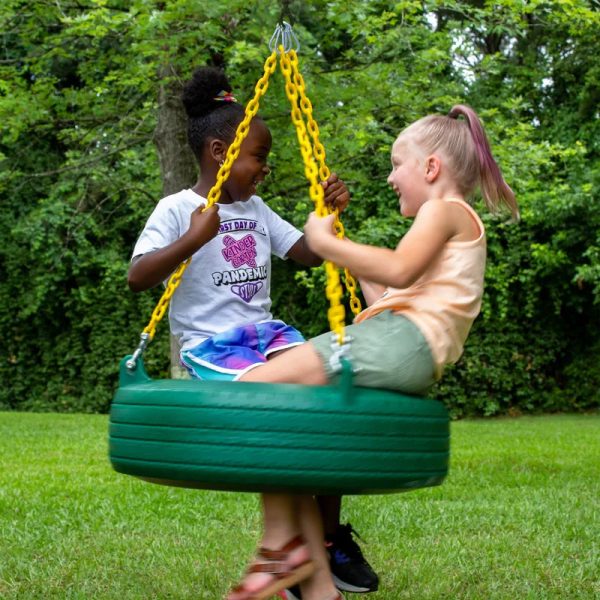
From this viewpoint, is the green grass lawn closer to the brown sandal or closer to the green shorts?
the brown sandal

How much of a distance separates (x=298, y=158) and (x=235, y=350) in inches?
215

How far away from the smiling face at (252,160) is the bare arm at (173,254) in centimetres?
35

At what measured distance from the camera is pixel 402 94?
8414mm

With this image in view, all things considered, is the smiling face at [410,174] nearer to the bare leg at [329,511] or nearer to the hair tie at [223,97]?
the hair tie at [223,97]

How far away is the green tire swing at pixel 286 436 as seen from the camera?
226cm

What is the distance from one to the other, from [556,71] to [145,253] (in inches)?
551

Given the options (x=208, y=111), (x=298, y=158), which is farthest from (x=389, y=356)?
(x=298, y=158)

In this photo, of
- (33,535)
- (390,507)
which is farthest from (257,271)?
(390,507)

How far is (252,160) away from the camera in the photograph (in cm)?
310

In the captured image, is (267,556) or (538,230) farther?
(538,230)

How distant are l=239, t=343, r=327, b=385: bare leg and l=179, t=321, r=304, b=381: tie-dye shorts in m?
0.26

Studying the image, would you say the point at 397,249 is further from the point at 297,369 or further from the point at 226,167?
the point at 226,167

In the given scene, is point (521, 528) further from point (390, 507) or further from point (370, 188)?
point (370, 188)

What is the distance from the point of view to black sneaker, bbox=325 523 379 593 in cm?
324
